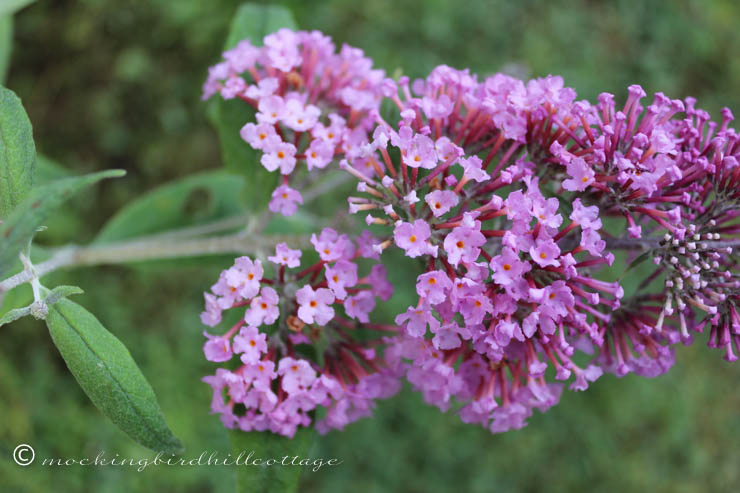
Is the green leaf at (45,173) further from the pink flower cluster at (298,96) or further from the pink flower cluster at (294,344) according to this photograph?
the pink flower cluster at (294,344)

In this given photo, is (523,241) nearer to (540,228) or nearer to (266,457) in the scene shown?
(540,228)

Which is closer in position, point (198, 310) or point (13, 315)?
point (13, 315)

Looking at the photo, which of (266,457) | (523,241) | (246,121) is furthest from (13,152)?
(523,241)

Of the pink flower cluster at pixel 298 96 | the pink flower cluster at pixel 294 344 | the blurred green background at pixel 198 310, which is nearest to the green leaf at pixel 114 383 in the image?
the pink flower cluster at pixel 294 344

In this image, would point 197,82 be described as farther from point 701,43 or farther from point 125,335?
point 701,43

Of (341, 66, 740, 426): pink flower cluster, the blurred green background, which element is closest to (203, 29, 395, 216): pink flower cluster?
(341, 66, 740, 426): pink flower cluster
